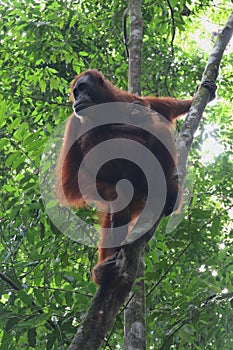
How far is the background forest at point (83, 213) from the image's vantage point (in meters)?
2.88

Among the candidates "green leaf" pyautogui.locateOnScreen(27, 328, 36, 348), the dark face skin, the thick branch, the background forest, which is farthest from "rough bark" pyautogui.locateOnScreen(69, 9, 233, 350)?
the dark face skin

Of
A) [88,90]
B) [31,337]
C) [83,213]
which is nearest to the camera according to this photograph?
[31,337]

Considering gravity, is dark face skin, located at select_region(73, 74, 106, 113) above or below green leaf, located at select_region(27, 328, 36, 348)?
above

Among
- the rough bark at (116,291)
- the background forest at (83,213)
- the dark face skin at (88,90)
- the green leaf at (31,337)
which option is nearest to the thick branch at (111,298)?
the rough bark at (116,291)

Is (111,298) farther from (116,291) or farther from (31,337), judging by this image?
(31,337)

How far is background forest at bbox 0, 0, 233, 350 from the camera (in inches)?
113

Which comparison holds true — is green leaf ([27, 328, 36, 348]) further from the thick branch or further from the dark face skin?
the dark face skin

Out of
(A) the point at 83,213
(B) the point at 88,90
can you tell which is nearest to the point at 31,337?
(A) the point at 83,213

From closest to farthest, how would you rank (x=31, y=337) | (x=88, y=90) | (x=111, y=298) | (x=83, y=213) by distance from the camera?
(x=111, y=298)
(x=31, y=337)
(x=83, y=213)
(x=88, y=90)

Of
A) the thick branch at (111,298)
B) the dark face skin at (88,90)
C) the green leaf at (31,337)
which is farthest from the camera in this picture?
the dark face skin at (88,90)

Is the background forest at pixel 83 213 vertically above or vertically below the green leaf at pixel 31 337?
above

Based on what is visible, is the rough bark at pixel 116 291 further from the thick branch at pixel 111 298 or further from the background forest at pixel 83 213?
the background forest at pixel 83 213

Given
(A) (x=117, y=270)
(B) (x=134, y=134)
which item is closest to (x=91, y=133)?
(B) (x=134, y=134)

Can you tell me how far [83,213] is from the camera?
10.7 feet
